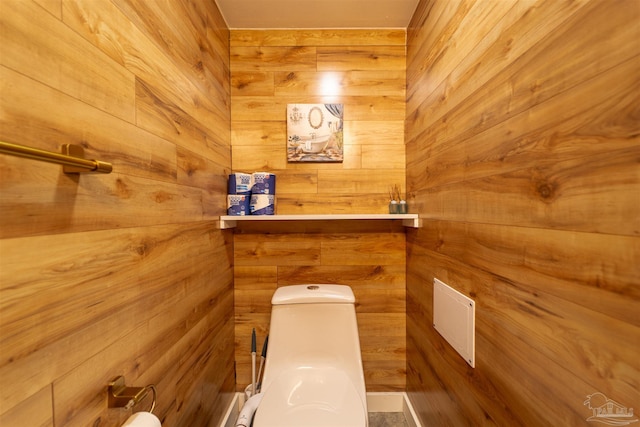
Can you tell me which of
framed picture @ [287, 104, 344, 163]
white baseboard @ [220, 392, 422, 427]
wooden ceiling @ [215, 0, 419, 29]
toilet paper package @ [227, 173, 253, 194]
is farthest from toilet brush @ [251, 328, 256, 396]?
wooden ceiling @ [215, 0, 419, 29]

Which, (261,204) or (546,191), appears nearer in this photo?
(546,191)

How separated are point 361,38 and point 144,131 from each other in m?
1.35

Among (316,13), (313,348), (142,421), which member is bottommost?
(313,348)

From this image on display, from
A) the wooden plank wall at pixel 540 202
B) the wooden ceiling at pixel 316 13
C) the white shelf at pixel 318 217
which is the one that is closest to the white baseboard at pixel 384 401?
the wooden plank wall at pixel 540 202

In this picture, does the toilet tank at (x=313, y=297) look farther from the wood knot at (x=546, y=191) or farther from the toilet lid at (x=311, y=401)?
the wood knot at (x=546, y=191)

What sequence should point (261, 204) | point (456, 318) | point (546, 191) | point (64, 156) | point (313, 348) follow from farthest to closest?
point (261, 204) < point (313, 348) < point (456, 318) < point (546, 191) < point (64, 156)

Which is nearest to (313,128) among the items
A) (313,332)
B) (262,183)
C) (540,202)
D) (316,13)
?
(262,183)

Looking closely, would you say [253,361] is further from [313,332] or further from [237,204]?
[237,204]

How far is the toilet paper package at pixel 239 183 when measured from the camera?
148 cm

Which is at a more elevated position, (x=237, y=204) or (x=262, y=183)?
(x=262, y=183)

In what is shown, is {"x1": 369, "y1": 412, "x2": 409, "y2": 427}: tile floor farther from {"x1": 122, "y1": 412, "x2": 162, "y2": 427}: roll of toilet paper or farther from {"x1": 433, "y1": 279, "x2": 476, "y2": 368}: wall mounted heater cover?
{"x1": 122, "y1": 412, "x2": 162, "y2": 427}: roll of toilet paper

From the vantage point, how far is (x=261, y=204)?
4.90ft

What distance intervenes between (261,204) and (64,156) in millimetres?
1042

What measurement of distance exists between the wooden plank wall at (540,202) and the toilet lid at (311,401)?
0.38 metres
